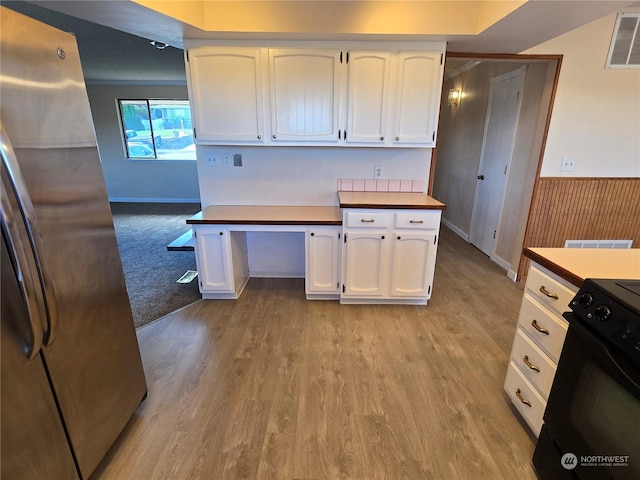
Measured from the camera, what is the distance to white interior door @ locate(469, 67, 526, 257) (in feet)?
11.5

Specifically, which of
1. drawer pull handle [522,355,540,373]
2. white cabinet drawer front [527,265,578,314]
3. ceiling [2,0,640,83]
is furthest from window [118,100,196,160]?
drawer pull handle [522,355,540,373]

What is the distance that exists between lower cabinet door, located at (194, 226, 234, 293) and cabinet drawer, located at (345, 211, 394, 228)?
1025 mm

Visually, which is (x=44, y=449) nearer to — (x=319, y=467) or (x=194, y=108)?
(x=319, y=467)

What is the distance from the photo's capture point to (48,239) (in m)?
1.11

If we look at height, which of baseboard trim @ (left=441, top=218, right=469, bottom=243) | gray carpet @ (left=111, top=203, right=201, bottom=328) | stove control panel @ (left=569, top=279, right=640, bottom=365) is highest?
stove control panel @ (left=569, top=279, right=640, bottom=365)

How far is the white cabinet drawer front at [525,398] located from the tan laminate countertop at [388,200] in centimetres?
126

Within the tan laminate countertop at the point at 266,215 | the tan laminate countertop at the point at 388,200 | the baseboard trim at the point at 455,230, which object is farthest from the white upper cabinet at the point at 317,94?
the baseboard trim at the point at 455,230

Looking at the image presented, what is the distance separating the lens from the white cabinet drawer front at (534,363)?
1415 millimetres

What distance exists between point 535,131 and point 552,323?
2.46 m

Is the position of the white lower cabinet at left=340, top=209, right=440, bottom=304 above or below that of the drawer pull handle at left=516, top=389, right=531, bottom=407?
above

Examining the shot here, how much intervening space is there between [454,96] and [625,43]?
2.39 meters

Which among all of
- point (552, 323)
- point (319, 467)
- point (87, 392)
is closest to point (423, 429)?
point (319, 467)

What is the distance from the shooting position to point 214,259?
2.77m

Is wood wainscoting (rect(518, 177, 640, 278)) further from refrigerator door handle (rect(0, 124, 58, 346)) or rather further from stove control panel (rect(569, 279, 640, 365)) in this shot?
refrigerator door handle (rect(0, 124, 58, 346))
